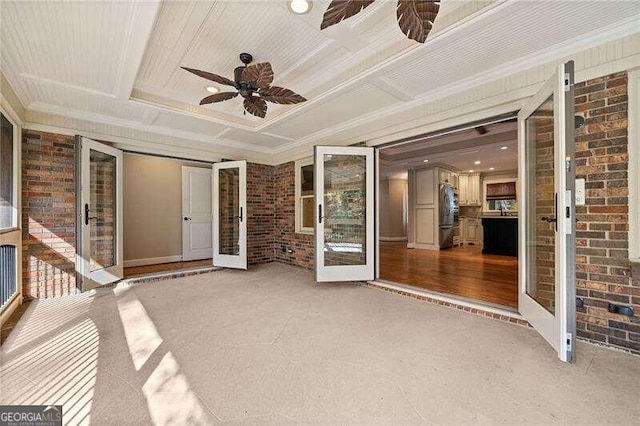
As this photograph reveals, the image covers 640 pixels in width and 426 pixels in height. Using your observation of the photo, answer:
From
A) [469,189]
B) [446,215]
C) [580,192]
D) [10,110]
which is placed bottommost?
[446,215]

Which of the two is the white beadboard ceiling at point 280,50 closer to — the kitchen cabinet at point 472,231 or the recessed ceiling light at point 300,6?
the recessed ceiling light at point 300,6

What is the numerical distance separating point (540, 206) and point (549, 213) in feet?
0.61

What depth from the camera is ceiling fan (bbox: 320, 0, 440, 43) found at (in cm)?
158

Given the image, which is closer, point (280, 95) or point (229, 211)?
point (280, 95)

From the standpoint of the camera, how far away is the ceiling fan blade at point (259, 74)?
94.0 inches

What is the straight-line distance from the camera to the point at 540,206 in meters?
2.50

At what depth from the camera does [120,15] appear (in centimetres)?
201

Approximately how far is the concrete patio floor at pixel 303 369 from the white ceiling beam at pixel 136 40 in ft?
8.15

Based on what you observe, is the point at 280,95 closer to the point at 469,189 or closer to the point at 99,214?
the point at 99,214

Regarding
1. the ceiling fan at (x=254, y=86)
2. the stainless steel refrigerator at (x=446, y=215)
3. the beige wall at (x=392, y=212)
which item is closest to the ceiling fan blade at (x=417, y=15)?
the ceiling fan at (x=254, y=86)

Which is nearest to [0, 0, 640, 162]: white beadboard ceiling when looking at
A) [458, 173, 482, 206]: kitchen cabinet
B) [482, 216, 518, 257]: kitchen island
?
[482, 216, 518, 257]: kitchen island

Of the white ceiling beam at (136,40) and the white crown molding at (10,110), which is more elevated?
the white ceiling beam at (136,40)

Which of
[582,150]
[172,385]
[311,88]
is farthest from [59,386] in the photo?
[582,150]

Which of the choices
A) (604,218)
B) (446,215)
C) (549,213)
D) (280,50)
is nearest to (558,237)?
(549,213)
